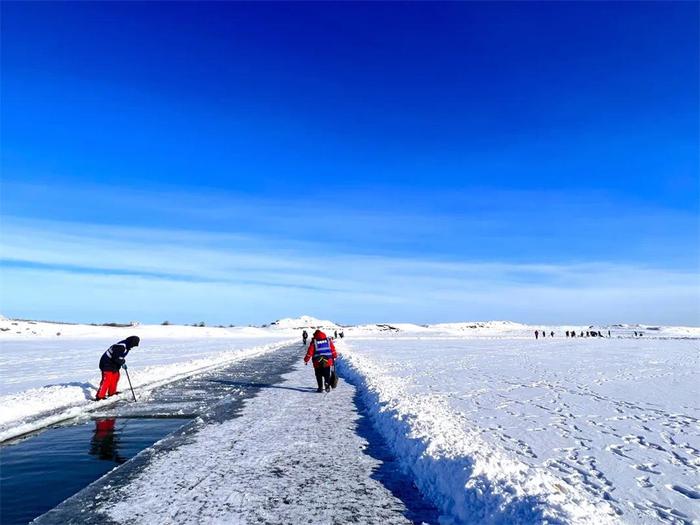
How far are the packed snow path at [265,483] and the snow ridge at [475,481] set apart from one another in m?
0.32

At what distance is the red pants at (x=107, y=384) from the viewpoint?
13172 millimetres

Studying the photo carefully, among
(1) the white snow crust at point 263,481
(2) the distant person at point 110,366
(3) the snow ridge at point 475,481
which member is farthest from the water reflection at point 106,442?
(3) the snow ridge at point 475,481

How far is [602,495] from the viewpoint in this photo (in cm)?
553

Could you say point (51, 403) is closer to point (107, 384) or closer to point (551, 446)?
point (107, 384)

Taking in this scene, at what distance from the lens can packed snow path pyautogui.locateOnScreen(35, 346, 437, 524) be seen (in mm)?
5230

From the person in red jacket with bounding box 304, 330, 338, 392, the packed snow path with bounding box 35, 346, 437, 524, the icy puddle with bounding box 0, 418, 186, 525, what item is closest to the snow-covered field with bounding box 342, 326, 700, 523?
the packed snow path with bounding box 35, 346, 437, 524

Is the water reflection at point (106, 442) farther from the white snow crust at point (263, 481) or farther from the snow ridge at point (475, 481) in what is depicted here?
the snow ridge at point (475, 481)

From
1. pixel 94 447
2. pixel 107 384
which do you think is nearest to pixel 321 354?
pixel 107 384

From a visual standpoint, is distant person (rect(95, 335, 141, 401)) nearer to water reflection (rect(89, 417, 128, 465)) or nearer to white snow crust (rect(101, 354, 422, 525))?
water reflection (rect(89, 417, 128, 465))

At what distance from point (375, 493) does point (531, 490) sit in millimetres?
1845

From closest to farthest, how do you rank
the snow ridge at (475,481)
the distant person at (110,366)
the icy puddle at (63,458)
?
the snow ridge at (475,481) → the icy puddle at (63,458) → the distant person at (110,366)

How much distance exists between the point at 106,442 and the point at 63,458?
3.47 feet

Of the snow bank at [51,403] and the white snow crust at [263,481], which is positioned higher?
the snow bank at [51,403]

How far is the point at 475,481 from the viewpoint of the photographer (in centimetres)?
555
